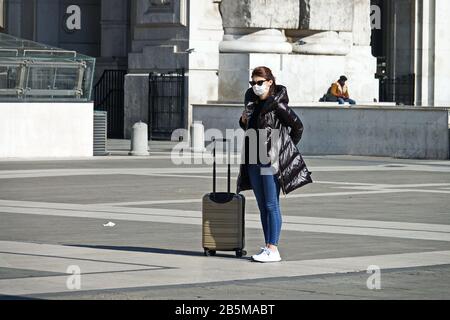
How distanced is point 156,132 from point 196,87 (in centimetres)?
178

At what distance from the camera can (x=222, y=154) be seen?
110 feet

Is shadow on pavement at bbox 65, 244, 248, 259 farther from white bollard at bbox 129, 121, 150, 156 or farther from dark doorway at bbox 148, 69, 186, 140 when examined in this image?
dark doorway at bbox 148, 69, 186, 140

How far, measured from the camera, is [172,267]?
44.2 ft

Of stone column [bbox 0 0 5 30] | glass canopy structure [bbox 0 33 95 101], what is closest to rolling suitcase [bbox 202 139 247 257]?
glass canopy structure [bbox 0 33 95 101]

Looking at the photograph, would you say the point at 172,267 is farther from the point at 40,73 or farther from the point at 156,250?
the point at 40,73

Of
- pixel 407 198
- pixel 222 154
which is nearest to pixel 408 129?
pixel 222 154

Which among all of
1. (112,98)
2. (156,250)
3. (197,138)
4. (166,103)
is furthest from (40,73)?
(156,250)

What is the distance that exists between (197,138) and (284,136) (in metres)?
20.6

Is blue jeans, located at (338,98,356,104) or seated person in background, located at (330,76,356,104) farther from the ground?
seated person in background, located at (330,76,356,104)

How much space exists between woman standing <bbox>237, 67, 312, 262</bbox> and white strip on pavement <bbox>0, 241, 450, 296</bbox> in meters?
0.44

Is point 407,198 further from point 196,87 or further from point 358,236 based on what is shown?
point 196,87

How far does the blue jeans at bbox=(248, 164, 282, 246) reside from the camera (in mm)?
14023

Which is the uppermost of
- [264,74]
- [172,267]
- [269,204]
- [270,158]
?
[264,74]

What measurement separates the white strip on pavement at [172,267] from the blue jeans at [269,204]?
0.32 meters
